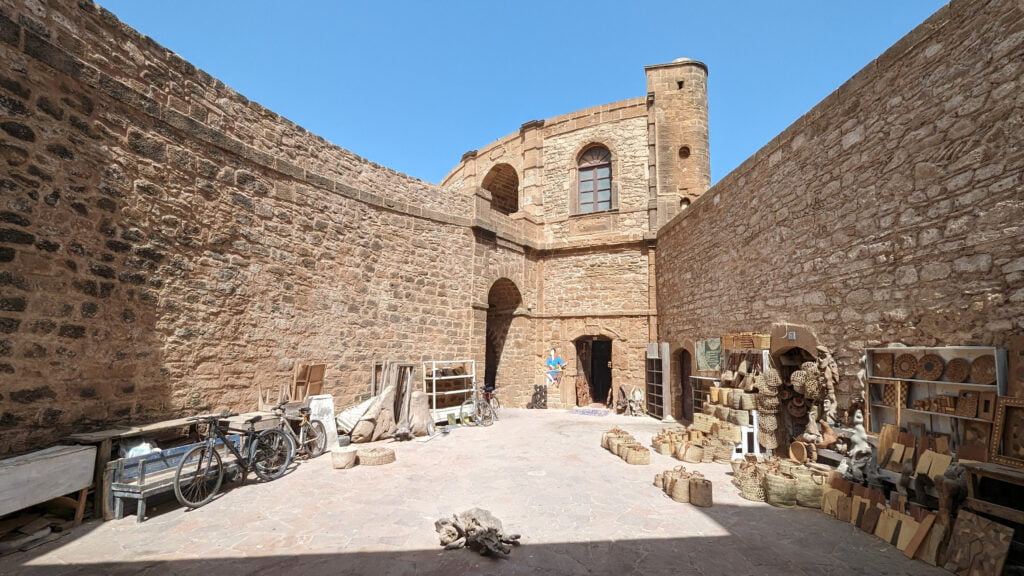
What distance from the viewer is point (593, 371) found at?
1697 centimetres

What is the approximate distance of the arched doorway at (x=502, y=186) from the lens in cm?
1596

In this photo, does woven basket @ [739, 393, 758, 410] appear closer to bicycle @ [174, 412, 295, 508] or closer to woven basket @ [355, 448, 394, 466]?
woven basket @ [355, 448, 394, 466]

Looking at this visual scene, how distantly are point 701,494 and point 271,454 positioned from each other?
4968mm

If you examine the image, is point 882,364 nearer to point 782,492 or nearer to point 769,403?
point 782,492

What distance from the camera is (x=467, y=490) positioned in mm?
5004

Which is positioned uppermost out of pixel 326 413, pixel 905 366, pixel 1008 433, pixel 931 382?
pixel 905 366

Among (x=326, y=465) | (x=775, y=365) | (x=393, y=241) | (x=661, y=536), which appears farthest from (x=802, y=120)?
(x=326, y=465)

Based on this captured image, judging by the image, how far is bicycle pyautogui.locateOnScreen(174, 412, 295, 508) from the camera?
4473mm

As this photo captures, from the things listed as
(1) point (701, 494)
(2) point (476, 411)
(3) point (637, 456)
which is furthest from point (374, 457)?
(1) point (701, 494)

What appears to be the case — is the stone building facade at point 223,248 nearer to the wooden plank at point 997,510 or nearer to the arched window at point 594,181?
Result: the arched window at point 594,181

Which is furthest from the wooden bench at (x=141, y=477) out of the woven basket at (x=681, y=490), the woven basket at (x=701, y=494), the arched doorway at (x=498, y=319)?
the arched doorway at (x=498, y=319)

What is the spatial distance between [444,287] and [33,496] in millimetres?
7373

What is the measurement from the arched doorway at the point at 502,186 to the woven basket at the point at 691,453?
449 inches

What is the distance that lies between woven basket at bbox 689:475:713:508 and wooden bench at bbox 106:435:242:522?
509cm
